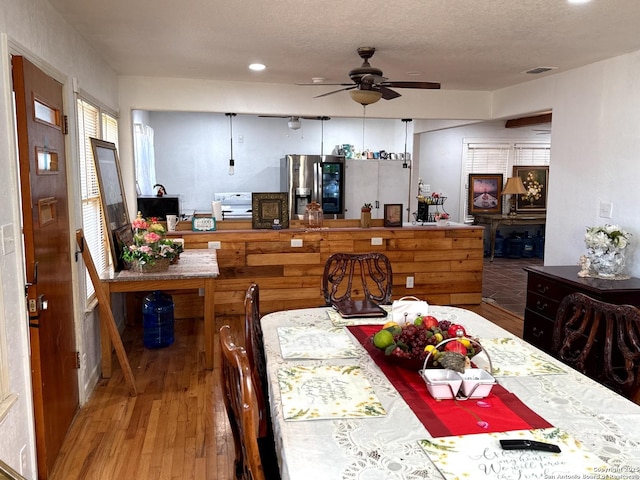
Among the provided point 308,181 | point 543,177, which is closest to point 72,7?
point 308,181

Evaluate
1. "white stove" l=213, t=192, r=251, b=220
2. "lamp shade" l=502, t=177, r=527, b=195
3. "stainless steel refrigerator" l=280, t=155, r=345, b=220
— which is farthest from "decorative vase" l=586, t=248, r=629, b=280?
"white stove" l=213, t=192, r=251, b=220

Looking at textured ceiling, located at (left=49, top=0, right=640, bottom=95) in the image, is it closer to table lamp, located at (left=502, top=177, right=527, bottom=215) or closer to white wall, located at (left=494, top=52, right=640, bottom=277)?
white wall, located at (left=494, top=52, right=640, bottom=277)

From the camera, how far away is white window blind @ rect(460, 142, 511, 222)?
9.16 meters

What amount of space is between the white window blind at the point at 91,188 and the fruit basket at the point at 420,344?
2422 millimetres

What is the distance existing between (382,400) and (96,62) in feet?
11.5

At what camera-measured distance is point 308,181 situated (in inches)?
302

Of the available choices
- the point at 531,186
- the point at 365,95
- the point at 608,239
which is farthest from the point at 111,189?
the point at 531,186

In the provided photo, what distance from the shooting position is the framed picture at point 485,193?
9.20 m

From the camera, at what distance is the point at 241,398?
1.32m

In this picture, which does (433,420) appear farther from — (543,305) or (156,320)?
(156,320)

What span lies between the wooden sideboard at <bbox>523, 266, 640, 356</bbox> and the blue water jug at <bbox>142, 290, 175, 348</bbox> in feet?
9.68

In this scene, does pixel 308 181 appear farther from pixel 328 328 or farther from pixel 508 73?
pixel 328 328

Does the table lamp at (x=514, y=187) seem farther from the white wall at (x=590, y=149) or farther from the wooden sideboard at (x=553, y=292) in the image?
the wooden sideboard at (x=553, y=292)

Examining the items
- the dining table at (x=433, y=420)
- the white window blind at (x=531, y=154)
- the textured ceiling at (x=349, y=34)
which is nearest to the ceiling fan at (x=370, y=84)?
the textured ceiling at (x=349, y=34)
